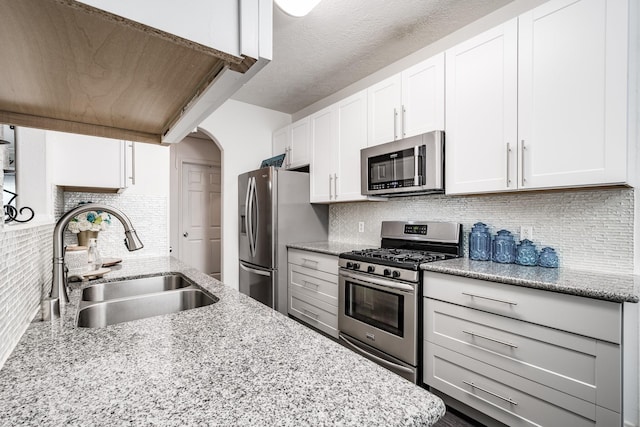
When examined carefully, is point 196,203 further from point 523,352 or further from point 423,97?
point 523,352

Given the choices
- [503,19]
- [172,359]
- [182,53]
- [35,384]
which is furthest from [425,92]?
[35,384]

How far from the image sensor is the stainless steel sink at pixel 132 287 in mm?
1488

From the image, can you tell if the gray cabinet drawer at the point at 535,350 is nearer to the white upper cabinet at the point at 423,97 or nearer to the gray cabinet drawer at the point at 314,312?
the gray cabinet drawer at the point at 314,312

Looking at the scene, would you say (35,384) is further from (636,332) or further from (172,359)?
(636,332)

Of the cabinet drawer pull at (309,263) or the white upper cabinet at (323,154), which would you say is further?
the white upper cabinet at (323,154)

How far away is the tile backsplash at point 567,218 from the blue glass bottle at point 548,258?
0.06 metres

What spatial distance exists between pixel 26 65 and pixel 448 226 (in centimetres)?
238

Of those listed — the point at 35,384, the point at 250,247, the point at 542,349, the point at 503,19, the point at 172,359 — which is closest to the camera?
the point at 35,384

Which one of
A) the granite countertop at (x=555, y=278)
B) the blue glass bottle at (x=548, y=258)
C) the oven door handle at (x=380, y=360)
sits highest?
the blue glass bottle at (x=548, y=258)

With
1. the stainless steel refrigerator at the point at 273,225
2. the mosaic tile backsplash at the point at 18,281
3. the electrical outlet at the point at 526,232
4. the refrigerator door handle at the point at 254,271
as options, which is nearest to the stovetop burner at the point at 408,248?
the electrical outlet at the point at 526,232

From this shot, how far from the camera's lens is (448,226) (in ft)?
7.72

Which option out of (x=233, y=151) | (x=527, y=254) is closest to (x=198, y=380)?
(x=527, y=254)

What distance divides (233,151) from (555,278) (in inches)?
131

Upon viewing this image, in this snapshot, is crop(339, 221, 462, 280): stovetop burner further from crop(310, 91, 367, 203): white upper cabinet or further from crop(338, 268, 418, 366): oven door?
crop(310, 91, 367, 203): white upper cabinet
